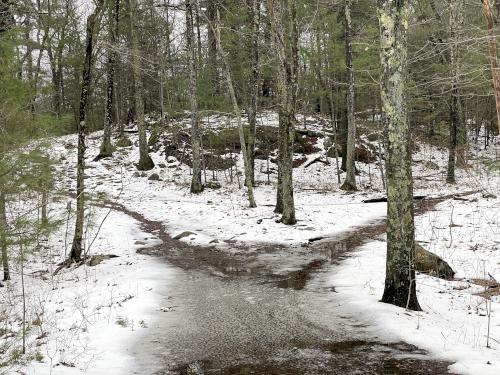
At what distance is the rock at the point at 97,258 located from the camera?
11.6 m

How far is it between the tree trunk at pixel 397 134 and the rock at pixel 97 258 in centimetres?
813

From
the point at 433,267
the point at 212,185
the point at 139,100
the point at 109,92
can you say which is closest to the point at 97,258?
the point at 433,267

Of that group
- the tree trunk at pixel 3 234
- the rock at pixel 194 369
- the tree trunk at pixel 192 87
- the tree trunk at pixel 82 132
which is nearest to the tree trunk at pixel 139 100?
the tree trunk at pixel 192 87

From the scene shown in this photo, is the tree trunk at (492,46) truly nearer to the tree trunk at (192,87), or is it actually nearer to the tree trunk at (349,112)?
the tree trunk at (349,112)

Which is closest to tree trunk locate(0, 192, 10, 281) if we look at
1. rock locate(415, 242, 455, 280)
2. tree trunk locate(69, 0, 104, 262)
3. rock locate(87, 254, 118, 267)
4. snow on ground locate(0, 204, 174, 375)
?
snow on ground locate(0, 204, 174, 375)

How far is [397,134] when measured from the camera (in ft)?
20.9

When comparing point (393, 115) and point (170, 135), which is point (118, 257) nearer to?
point (393, 115)

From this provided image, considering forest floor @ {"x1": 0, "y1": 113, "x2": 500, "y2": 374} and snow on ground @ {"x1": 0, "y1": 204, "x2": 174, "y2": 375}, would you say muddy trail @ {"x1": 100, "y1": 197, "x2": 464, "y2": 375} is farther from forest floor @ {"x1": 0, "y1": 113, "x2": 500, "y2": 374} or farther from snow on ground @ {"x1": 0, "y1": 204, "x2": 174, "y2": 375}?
snow on ground @ {"x1": 0, "y1": 204, "x2": 174, "y2": 375}

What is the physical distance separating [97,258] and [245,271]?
177 inches

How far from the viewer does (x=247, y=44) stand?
2006 cm

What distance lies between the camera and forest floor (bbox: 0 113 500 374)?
5.81 m

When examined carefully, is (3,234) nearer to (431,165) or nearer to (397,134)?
(397,134)

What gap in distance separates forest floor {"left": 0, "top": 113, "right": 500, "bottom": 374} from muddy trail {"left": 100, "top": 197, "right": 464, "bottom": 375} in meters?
0.09

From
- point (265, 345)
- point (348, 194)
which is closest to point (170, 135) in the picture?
point (348, 194)
